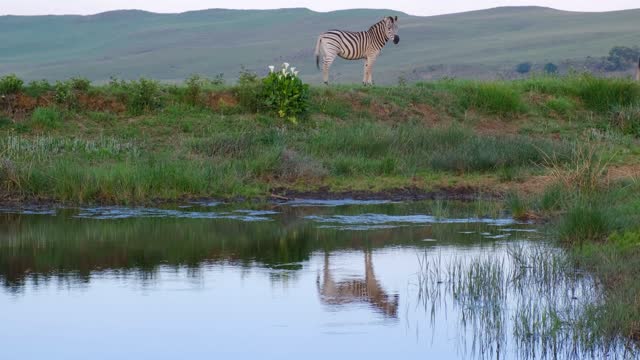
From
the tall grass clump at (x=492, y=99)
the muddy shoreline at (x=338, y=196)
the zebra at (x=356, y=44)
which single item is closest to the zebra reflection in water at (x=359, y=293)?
the muddy shoreline at (x=338, y=196)

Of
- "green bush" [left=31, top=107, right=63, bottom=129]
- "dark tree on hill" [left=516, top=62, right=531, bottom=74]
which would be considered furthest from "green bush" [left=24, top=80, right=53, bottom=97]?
"dark tree on hill" [left=516, top=62, right=531, bottom=74]

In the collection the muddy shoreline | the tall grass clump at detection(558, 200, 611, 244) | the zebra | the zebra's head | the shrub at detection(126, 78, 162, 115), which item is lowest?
the muddy shoreline

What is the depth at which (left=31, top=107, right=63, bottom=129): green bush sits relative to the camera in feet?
73.7

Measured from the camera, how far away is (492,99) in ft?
86.1

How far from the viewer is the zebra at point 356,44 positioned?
27828 millimetres

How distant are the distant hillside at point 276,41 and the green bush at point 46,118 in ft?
127

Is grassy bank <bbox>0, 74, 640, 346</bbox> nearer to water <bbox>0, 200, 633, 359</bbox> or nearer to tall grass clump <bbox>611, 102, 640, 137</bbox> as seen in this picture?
tall grass clump <bbox>611, 102, 640, 137</bbox>

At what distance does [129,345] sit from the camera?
10352 mm

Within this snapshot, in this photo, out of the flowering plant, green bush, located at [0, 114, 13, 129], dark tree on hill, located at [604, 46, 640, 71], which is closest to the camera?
green bush, located at [0, 114, 13, 129]

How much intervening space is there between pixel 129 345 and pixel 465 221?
7.34m

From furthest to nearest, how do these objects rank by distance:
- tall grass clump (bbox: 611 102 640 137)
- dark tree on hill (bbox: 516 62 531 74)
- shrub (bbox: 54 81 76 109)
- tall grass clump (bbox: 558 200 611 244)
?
dark tree on hill (bbox: 516 62 531 74) → tall grass clump (bbox: 611 102 640 137) → shrub (bbox: 54 81 76 109) → tall grass clump (bbox: 558 200 611 244)

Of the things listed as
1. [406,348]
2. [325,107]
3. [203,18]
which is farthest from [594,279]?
[203,18]

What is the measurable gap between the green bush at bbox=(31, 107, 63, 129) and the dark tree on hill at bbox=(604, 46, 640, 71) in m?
40.1

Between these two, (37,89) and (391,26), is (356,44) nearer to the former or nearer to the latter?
(391,26)
